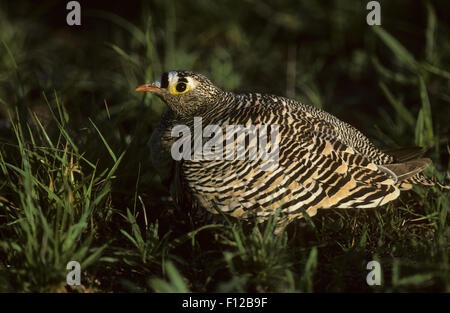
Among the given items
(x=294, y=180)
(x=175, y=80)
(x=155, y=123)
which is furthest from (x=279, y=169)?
(x=155, y=123)

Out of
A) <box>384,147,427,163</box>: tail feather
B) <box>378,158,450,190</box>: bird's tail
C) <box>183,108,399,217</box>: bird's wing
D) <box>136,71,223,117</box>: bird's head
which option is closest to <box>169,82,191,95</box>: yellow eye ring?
<box>136,71,223,117</box>: bird's head

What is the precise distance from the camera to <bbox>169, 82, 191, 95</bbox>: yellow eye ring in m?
3.26

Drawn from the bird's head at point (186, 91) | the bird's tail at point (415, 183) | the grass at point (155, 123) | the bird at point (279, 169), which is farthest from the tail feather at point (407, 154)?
the bird's head at point (186, 91)

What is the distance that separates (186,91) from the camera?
10.7ft

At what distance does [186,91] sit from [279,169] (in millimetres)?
914

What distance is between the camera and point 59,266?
8.17ft

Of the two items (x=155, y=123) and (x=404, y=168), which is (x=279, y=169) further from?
(x=155, y=123)

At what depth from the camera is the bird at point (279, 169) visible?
2840 mm

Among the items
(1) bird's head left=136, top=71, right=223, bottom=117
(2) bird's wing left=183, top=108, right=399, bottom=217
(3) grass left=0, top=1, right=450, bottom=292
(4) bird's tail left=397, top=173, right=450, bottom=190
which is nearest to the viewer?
(3) grass left=0, top=1, right=450, bottom=292

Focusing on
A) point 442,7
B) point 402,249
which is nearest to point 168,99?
point 402,249

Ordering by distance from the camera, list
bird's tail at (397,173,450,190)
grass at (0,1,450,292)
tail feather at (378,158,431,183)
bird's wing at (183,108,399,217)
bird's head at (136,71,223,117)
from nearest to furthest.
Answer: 1. grass at (0,1,450,292)
2. bird's wing at (183,108,399,217)
3. tail feather at (378,158,431,183)
4. bird's tail at (397,173,450,190)
5. bird's head at (136,71,223,117)

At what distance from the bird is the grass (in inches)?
7.4

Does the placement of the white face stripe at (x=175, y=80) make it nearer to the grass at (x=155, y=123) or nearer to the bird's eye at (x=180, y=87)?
the bird's eye at (x=180, y=87)

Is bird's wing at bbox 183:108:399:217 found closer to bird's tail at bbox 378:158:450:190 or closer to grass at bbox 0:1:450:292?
bird's tail at bbox 378:158:450:190
